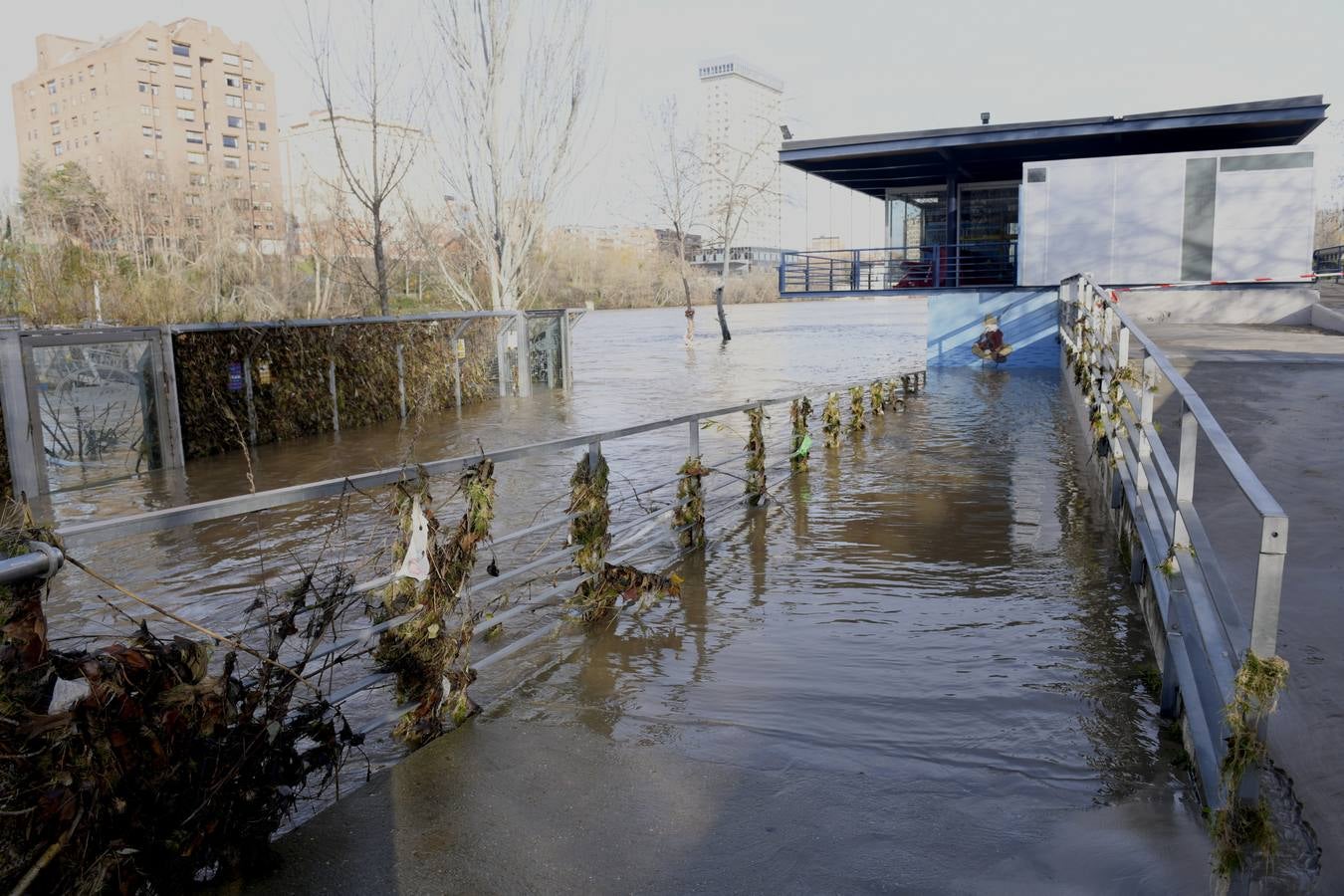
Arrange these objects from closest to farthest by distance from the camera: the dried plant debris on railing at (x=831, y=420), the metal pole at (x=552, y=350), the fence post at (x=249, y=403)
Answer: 1. the dried plant debris on railing at (x=831, y=420)
2. the fence post at (x=249, y=403)
3. the metal pole at (x=552, y=350)

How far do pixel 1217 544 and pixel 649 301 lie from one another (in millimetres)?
84341

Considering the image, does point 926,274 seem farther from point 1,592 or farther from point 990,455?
point 1,592

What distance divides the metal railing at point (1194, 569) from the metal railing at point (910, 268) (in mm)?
20239

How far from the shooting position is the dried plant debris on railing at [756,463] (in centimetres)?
912

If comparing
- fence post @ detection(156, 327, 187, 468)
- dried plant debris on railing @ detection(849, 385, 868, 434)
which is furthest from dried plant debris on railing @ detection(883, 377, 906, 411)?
fence post @ detection(156, 327, 187, 468)

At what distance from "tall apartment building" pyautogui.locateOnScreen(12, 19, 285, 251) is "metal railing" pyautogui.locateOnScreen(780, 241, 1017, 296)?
75579 mm

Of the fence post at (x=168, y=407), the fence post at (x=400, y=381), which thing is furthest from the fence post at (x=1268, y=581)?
the fence post at (x=400, y=381)

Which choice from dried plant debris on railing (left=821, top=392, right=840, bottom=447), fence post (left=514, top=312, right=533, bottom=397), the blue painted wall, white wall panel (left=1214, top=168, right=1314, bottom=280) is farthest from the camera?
the blue painted wall

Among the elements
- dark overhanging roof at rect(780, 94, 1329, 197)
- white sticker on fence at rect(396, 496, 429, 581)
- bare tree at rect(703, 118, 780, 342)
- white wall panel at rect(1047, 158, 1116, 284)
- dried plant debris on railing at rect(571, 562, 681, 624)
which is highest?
bare tree at rect(703, 118, 780, 342)

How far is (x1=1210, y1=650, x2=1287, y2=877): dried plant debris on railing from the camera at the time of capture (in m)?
2.90

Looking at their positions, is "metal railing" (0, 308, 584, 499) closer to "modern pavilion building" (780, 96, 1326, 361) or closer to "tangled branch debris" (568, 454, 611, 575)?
"tangled branch debris" (568, 454, 611, 575)

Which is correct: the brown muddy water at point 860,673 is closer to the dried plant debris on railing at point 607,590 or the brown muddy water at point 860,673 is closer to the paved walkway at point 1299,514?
the dried plant debris on railing at point 607,590

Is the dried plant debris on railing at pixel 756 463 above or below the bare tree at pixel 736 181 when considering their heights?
below

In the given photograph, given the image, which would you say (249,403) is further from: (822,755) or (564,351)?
(822,755)
